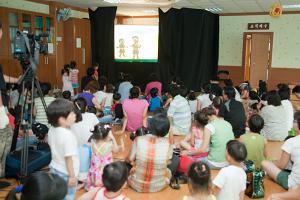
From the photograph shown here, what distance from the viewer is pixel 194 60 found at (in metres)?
9.95

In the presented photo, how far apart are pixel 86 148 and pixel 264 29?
8.73m

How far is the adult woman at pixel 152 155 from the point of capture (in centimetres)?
298

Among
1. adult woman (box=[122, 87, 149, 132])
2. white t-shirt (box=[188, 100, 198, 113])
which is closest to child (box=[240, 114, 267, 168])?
adult woman (box=[122, 87, 149, 132])

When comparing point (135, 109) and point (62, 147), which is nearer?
point (62, 147)

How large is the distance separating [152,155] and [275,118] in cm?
261

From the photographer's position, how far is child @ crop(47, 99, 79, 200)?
7.45ft

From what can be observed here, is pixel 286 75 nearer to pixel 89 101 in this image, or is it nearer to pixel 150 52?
pixel 150 52

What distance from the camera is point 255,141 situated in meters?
3.48

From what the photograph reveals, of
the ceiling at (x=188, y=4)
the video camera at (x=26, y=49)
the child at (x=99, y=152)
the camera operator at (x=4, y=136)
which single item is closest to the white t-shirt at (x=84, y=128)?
the child at (x=99, y=152)

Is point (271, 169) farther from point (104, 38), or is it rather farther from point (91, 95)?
point (104, 38)

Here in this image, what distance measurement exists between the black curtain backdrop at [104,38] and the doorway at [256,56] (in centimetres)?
431

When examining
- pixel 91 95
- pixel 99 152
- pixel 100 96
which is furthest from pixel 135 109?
pixel 99 152

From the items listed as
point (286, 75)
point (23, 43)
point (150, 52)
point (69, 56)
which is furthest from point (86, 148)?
point (286, 75)

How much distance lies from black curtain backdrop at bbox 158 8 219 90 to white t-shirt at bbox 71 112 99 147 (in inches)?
245
